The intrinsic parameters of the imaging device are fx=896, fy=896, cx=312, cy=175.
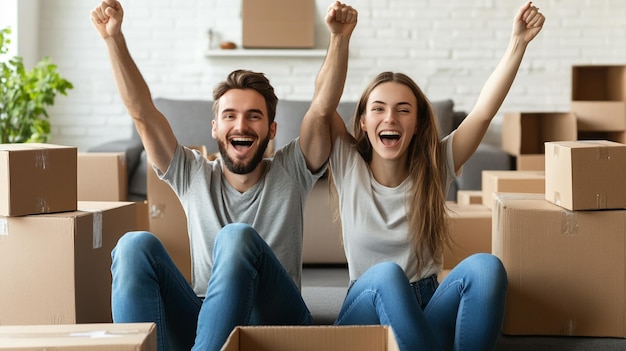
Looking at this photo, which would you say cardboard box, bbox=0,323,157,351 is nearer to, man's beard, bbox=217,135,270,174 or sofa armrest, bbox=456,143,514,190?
man's beard, bbox=217,135,270,174

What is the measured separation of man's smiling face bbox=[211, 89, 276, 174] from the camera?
2.16 metres

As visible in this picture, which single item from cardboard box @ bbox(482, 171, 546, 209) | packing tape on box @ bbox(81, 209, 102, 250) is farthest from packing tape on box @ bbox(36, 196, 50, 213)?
cardboard box @ bbox(482, 171, 546, 209)

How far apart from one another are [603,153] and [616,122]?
2.50 m

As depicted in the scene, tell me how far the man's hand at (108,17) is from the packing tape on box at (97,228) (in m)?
0.44

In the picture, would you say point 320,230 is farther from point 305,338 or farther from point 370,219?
point 305,338

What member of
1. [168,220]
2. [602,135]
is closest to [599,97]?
[602,135]

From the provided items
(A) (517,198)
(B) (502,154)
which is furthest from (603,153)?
(B) (502,154)

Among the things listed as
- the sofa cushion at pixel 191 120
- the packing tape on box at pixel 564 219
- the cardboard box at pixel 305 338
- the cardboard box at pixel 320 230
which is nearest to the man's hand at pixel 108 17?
the cardboard box at pixel 305 338

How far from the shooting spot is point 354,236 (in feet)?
7.14

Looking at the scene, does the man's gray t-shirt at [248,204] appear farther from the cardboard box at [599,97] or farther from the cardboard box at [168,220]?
the cardboard box at [599,97]

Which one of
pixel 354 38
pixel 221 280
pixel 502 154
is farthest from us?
pixel 354 38

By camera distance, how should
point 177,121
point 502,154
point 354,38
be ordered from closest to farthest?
point 502,154
point 177,121
point 354,38

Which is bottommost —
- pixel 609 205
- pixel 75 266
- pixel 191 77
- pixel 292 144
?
pixel 75 266

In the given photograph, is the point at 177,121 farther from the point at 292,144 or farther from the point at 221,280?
the point at 221,280
